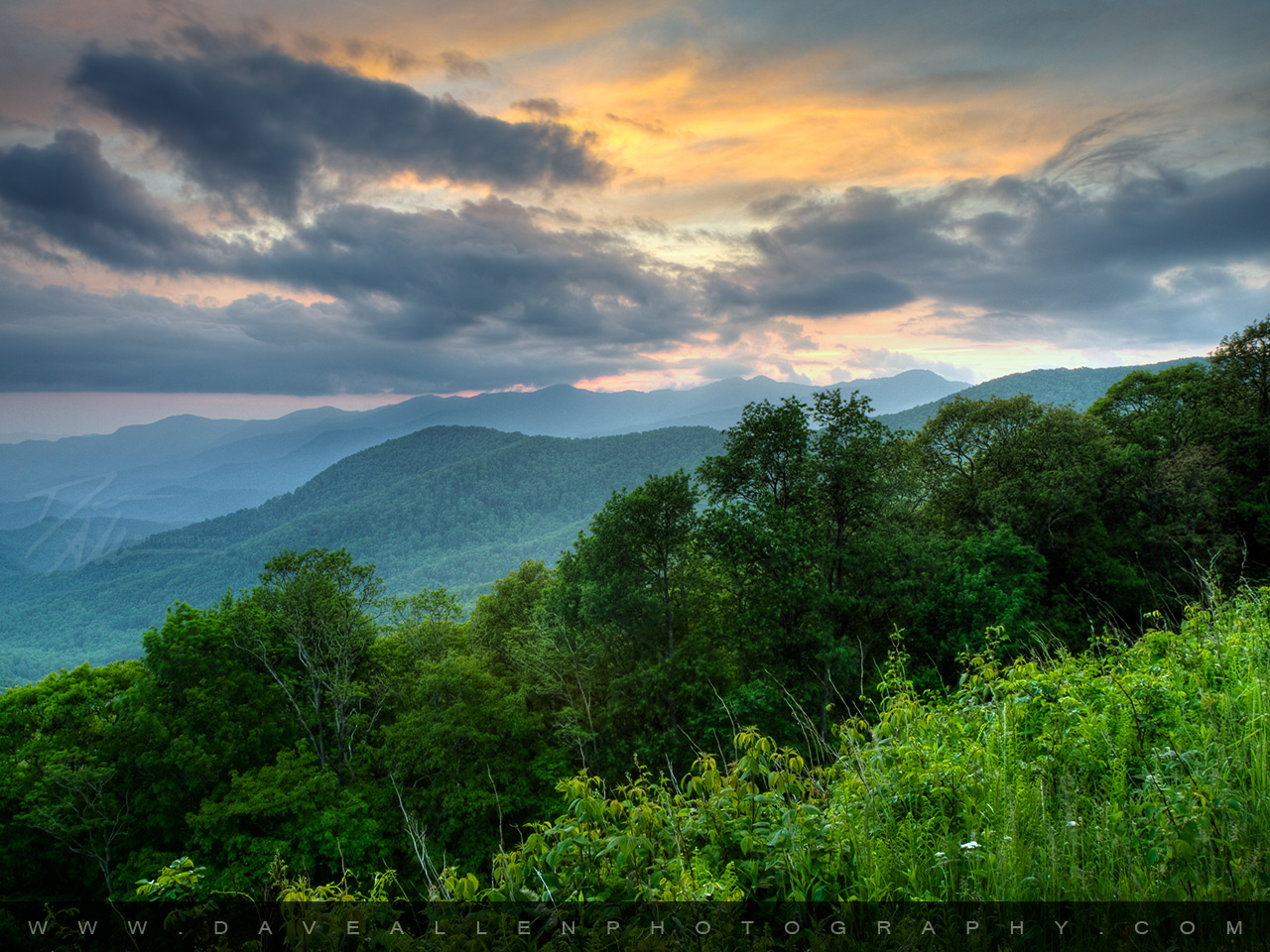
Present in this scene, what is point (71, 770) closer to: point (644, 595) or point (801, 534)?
point (644, 595)

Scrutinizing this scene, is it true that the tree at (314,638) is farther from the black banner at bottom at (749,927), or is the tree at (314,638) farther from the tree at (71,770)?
the black banner at bottom at (749,927)

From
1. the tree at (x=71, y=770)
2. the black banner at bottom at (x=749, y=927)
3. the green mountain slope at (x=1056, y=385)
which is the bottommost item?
the tree at (x=71, y=770)

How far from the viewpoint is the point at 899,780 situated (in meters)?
3.10

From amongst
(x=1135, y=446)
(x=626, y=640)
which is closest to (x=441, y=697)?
(x=626, y=640)

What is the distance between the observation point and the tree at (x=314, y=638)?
18.6 m

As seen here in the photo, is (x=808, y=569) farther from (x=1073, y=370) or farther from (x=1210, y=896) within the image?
(x=1073, y=370)

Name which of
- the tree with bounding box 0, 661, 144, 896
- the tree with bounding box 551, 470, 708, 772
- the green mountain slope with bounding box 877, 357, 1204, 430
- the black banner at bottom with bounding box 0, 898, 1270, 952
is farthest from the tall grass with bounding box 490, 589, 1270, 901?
the green mountain slope with bounding box 877, 357, 1204, 430

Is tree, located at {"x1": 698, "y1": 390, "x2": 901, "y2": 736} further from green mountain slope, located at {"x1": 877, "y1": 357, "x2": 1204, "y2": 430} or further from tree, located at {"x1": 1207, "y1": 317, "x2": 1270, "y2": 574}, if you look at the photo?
green mountain slope, located at {"x1": 877, "y1": 357, "x2": 1204, "y2": 430}

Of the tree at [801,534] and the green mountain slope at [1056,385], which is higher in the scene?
the green mountain slope at [1056,385]

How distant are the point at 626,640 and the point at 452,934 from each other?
17687 millimetres

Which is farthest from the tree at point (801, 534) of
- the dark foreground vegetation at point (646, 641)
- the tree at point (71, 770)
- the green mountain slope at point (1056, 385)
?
the green mountain slope at point (1056, 385)

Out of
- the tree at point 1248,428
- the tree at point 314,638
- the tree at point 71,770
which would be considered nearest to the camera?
the tree at point 71,770

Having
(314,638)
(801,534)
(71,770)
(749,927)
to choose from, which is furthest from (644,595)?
(71,770)

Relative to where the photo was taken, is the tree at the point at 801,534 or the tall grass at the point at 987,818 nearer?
the tall grass at the point at 987,818
